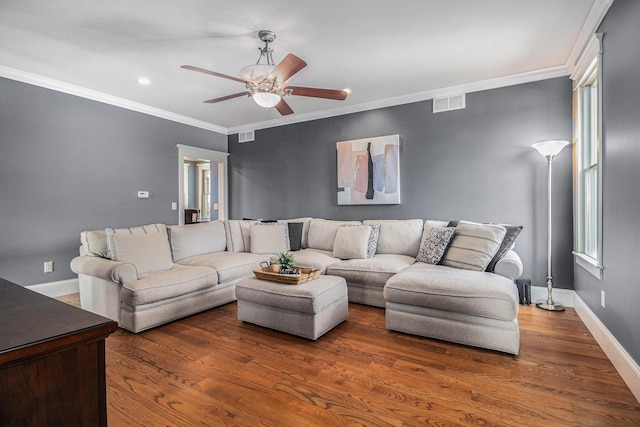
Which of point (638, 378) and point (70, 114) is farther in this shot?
point (70, 114)

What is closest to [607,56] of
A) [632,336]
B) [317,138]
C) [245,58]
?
[632,336]


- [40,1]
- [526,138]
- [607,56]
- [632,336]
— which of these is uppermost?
[40,1]

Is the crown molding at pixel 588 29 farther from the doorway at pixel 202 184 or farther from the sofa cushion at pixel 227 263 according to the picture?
the doorway at pixel 202 184

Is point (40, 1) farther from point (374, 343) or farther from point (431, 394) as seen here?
point (431, 394)

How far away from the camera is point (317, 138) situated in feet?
17.2

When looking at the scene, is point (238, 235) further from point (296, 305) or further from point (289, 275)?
point (296, 305)

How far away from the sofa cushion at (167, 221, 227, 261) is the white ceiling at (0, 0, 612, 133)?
1833 millimetres

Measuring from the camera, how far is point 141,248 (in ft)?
10.8

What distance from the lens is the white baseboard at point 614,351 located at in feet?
6.05

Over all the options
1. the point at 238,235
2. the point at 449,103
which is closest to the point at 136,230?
the point at 238,235

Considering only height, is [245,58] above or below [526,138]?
above

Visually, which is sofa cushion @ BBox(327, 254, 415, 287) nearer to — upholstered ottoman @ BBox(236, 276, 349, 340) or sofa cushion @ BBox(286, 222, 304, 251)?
upholstered ottoman @ BBox(236, 276, 349, 340)

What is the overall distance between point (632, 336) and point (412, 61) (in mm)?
2955

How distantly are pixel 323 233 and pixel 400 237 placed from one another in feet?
3.75
